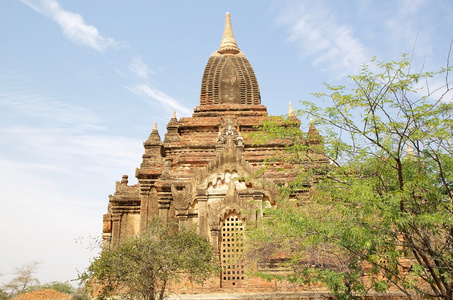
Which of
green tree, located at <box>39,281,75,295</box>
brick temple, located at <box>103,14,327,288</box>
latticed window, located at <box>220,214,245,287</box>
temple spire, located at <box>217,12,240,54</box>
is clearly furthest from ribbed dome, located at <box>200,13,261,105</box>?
green tree, located at <box>39,281,75,295</box>

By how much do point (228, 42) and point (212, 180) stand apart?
16.7 meters

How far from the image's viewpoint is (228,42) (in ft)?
107

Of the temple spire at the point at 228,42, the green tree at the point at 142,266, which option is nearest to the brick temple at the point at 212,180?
the green tree at the point at 142,266

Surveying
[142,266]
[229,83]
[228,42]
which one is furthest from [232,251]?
[228,42]

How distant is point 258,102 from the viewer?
28906mm

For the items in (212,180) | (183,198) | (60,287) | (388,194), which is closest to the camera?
(388,194)

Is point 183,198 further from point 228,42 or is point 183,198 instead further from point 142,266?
point 228,42

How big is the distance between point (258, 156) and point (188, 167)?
11.5 ft

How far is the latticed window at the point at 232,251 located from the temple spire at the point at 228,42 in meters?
17.2

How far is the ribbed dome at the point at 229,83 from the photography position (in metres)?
28.8

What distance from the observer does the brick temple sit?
1720 cm

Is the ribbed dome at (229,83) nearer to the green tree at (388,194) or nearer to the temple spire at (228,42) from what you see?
the temple spire at (228,42)

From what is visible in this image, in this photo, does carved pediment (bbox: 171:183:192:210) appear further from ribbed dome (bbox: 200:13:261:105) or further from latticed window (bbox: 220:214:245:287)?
ribbed dome (bbox: 200:13:261:105)

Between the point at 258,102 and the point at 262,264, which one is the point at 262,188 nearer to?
the point at 262,264
